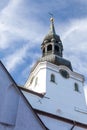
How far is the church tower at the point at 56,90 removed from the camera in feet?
82.4

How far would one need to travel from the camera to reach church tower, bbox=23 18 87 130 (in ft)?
82.4

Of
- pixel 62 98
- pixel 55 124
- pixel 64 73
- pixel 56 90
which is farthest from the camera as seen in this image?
pixel 64 73

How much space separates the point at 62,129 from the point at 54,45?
11.8 metres

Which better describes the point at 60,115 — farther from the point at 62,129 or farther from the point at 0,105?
the point at 0,105

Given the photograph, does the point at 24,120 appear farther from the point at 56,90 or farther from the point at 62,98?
the point at 56,90

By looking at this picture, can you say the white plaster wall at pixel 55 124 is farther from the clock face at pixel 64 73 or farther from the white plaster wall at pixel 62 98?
the clock face at pixel 64 73

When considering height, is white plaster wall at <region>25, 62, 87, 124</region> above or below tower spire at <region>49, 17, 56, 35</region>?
below

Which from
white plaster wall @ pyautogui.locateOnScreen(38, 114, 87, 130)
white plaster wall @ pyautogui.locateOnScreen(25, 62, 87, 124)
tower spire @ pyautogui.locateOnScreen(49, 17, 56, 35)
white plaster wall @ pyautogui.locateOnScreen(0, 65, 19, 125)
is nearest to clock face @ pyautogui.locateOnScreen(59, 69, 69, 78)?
white plaster wall @ pyautogui.locateOnScreen(25, 62, 87, 124)

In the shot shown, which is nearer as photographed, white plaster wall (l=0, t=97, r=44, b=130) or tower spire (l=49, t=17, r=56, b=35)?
white plaster wall (l=0, t=97, r=44, b=130)

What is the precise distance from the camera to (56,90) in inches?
1093

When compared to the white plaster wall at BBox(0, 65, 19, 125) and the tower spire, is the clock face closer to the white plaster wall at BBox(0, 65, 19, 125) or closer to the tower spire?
the tower spire

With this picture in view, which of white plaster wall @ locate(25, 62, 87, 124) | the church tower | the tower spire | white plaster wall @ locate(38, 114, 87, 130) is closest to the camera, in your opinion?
white plaster wall @ locate(38, 114, 87, 130)

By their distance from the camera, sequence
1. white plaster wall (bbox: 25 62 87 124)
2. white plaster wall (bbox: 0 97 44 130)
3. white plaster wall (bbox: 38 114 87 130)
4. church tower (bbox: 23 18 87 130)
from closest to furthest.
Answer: white plaster wall (bbox: 0 97 44 130), white plaster wall (bbox: 38 114 87 130), church tower (bbox: 23 18 87 130), white plaster wall (bbox: 25 62 87 124)

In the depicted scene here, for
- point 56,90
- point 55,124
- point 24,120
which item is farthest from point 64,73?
point 24,120
